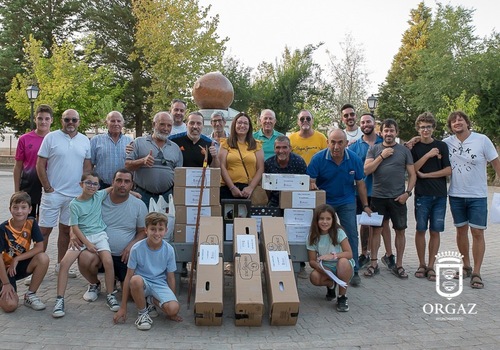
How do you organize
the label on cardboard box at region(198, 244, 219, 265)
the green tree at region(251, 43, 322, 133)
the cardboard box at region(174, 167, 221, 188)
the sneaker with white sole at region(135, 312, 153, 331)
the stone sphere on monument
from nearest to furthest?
the sneaker with white sole at region(135, 312, 153, 331)
the label on cardboard box at region(198, 244, 219, 265)
the cardboard box at region(174, 167, 221, 188)
the stone sphere on monument
the green tree at region(251, 43, 322, 133)

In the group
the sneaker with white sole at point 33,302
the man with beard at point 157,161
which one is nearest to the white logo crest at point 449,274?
the man with beard at point 157,161

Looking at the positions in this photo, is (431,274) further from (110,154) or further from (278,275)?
(110,154)

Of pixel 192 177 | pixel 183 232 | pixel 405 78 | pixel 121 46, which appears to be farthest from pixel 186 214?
pixel 405 78

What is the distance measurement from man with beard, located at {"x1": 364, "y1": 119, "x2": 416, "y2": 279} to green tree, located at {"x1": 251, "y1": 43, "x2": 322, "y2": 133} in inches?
1001

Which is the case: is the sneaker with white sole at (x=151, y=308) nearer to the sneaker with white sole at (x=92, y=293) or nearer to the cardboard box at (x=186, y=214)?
the sneaker with white sole at (x=92, y=293)

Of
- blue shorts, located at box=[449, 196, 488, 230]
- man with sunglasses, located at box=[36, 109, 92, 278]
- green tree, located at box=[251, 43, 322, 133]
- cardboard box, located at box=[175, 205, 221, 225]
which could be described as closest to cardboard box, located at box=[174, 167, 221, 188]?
cardboard box, located at box=[175, 205, 221, 225]

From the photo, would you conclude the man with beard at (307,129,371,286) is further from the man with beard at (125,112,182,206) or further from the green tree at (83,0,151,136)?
the green tree at (83,0,151,136)

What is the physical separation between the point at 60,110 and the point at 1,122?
837 centimetres

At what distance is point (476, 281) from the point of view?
232 inches

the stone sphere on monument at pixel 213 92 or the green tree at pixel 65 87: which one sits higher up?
the green tree at pixel 65 87

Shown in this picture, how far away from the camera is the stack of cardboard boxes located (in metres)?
5.39

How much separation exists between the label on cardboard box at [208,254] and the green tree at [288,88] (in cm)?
2717

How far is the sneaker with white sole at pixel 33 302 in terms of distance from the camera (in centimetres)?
482

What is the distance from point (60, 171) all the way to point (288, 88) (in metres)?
28.3
